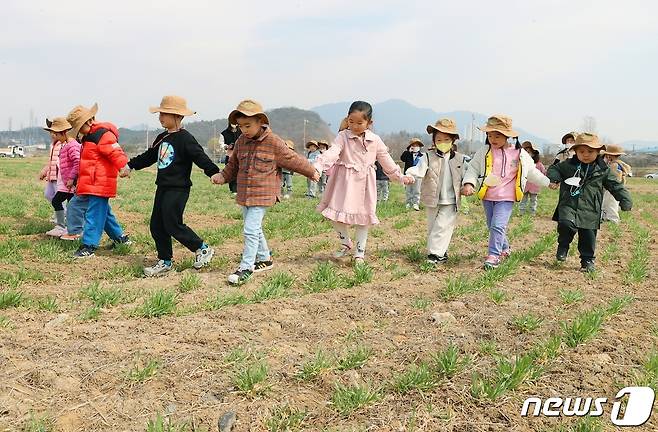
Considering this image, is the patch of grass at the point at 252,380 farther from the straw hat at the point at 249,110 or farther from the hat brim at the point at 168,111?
the hat brim at the point at 168,111

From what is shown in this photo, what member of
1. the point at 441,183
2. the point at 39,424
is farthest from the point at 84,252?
the point at 441,183

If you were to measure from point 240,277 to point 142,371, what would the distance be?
2255 millimetres

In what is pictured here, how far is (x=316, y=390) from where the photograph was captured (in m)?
3.15

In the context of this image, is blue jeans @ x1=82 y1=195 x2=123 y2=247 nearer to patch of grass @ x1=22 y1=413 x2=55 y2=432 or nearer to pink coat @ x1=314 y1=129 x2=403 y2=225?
pink coat @ x1=314 y1=129 x2=403 y2=225

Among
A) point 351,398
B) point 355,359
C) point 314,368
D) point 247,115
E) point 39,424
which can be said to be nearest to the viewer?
point 39,424

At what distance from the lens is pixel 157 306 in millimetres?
4227

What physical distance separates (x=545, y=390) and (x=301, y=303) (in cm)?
208

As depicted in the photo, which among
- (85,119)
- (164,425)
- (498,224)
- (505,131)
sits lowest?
(164,425)

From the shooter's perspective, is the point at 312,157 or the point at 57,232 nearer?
the point at 57,232

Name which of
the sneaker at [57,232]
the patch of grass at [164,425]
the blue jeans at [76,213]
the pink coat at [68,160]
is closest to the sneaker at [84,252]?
the blue jeans at [76,213]

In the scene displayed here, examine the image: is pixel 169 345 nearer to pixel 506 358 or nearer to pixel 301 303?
pixel 301 303

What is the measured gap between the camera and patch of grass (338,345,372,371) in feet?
11.2

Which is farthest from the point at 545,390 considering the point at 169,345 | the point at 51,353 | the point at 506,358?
the point at 51,353

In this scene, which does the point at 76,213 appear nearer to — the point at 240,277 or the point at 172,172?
the point at 172,172
